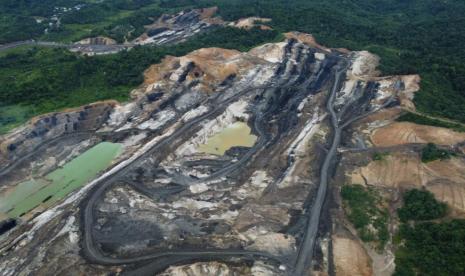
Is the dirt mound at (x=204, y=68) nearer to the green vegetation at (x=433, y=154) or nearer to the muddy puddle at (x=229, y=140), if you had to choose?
the muddy puddle at (x=229, y=140)

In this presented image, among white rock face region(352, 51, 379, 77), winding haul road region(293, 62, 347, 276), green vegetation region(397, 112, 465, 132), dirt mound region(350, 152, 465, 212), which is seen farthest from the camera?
white rock face region(352, 51, 379, 77)

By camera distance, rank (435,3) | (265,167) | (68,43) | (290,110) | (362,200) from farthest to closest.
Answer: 1. (435,3)
2. (68,43)
3. (290,110)
4. (265,167)
5. (362,200)

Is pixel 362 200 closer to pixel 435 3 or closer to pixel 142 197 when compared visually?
pixel 142 197

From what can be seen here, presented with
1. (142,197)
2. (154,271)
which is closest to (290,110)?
(142,197)

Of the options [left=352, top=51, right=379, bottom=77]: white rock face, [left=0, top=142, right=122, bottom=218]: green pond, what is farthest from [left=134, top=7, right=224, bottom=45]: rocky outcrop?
[left=0, top=142, right=122, bottom=218]: green pond

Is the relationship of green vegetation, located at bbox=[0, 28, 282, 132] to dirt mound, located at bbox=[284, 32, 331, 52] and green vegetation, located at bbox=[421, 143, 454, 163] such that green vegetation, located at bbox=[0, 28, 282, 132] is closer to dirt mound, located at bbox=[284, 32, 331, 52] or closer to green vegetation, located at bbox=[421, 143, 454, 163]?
dirt mound, located at bbox=[284, 32, 331, 52]
